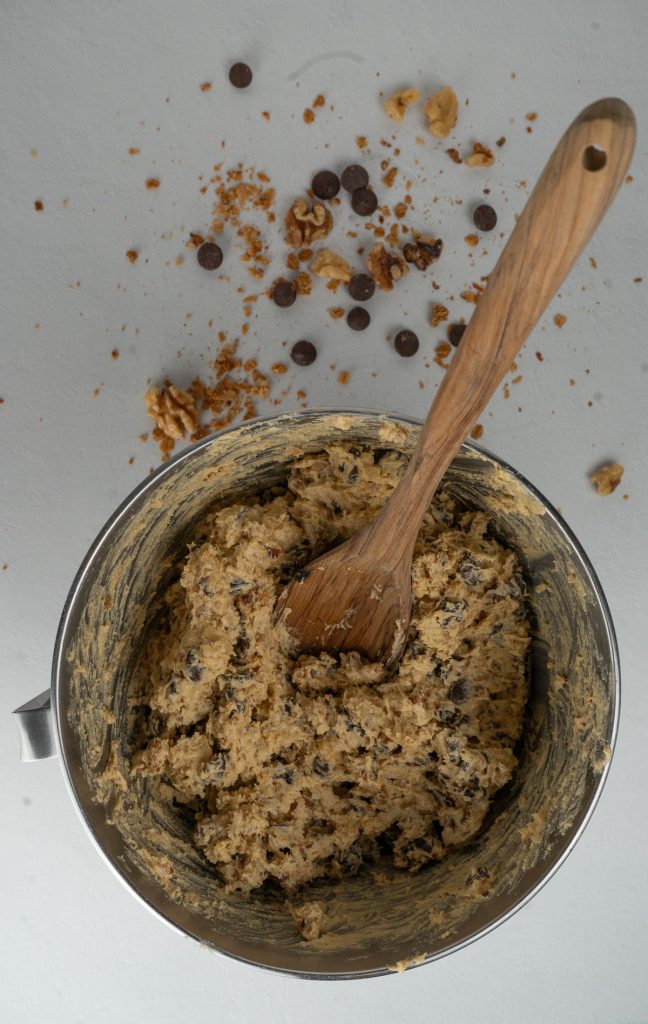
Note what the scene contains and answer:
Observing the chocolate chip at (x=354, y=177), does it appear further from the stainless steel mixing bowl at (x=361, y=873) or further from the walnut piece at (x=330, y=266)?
the stainless steel mixing bowl at (x=361, y=873)

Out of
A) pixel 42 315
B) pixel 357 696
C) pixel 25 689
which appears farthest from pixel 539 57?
pixel 25 689

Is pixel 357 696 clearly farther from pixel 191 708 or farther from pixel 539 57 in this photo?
pixel 539 57

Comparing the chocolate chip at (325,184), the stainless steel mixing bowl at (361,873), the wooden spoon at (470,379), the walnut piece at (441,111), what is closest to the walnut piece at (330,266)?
the chocolate chip at (325,184)

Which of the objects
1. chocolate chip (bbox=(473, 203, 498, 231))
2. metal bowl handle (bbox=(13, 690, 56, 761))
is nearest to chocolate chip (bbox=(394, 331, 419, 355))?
chocolate chip (bbox=(473, 203, 498, 231))

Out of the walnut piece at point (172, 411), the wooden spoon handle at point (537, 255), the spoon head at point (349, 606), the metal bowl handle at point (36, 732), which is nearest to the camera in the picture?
the wooden spoon handle at point (537, 255)

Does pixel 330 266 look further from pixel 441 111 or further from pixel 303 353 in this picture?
pixel 441 111

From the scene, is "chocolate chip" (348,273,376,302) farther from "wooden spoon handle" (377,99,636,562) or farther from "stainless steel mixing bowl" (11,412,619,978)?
"wooden spoon handle" (377,99,636,562)

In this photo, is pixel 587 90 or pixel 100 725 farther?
pixel 587 90
